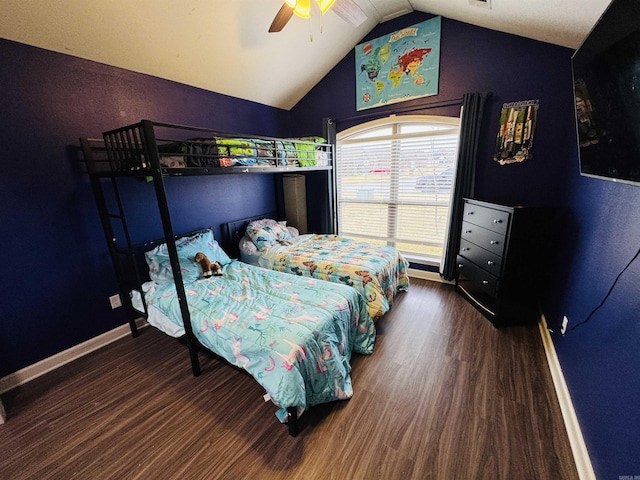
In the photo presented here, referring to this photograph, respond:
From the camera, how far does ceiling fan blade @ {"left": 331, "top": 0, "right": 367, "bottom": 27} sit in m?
1.83

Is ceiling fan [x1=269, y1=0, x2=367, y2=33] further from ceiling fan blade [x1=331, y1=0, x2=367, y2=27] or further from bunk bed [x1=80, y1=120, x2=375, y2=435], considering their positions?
bunk bed [x1=80, y1=120, x2=375, y2=435]

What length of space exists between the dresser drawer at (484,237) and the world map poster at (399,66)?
5.29ft

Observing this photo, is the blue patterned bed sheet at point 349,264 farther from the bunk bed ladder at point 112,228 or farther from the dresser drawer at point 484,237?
the bunk bed ladder at point 112,228

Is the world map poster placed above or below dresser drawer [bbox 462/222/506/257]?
above

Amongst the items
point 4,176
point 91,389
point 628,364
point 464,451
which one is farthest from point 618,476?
point 4,176

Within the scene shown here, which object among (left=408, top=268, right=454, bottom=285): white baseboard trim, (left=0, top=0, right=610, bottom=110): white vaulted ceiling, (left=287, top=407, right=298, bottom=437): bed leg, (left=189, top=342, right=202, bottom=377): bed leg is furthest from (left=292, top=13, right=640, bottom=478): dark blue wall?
(left=189, top=342, right=202, bottom=377): bed leg

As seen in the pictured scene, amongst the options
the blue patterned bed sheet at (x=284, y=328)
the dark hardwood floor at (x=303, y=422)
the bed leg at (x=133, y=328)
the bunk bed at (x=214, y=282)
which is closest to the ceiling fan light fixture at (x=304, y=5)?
the bunk bed at (x=214, y=282)

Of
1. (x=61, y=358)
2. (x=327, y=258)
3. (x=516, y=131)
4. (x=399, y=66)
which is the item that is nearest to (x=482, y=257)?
(x=516, y=131)

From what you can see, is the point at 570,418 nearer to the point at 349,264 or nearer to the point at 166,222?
the point at 349,264

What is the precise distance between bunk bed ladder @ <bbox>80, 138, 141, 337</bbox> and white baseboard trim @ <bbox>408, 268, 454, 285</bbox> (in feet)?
10.5

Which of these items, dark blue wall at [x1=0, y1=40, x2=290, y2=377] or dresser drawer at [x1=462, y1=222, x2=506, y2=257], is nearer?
dark blue wall at [x1=0, y1=40, x2=290, y2=377]

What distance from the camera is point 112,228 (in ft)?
7.47

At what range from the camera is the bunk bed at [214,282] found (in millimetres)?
1532

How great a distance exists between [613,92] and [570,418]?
1.69 metres
